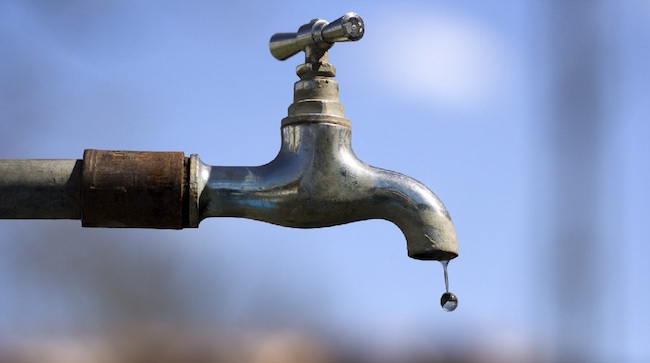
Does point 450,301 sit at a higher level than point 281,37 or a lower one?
lower

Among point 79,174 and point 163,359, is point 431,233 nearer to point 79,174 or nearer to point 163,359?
point 79,174

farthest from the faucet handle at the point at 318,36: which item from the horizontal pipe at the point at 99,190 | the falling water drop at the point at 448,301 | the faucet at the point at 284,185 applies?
the falling water drop at the point at 448,301

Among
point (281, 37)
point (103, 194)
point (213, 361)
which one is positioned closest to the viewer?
point (103, 194)

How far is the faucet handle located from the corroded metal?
27 centimetres

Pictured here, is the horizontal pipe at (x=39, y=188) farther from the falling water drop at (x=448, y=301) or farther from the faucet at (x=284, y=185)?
the falling water drop at (x=448, y=301)

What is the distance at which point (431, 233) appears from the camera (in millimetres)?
1811

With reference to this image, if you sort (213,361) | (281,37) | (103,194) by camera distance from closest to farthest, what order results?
(103,194) < (281,37) < (213,361)

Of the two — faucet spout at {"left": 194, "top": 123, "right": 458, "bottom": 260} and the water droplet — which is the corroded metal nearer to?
faucet spout at {"left": 194, "top": 123, "right": 458, "bottom": 260}

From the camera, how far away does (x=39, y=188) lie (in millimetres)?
1744

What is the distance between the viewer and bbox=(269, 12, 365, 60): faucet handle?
1.76m

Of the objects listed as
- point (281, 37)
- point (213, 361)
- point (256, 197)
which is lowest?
point (213, 361)

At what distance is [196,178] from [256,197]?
0.09 metres

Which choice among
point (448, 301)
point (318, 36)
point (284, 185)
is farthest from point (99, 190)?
point (448, 301)

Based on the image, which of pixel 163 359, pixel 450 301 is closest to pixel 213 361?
pixel 163 359
